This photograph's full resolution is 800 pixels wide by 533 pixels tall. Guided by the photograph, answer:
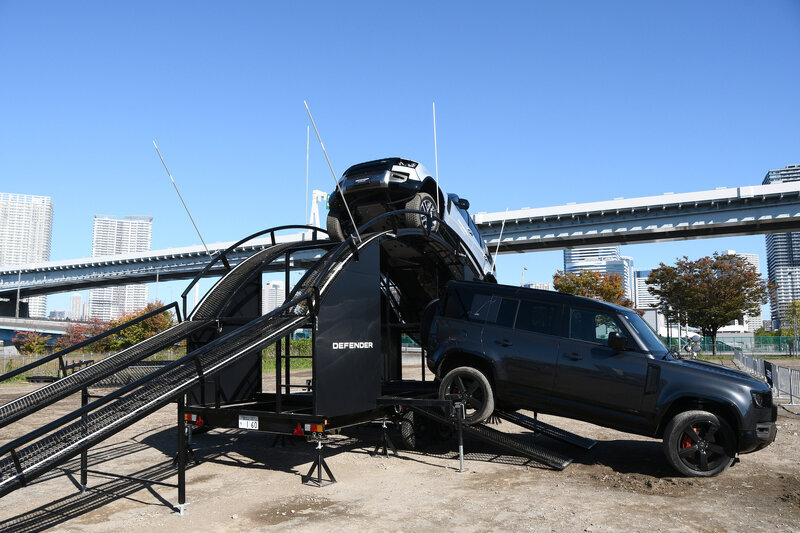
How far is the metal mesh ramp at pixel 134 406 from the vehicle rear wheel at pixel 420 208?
3.31 m

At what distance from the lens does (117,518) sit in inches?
254

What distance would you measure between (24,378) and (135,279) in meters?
52.2

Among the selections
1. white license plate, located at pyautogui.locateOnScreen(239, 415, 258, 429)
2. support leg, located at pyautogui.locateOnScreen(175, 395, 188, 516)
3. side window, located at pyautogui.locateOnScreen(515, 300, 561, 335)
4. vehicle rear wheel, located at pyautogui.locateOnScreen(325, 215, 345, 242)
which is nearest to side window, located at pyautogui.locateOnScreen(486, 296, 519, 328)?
side window, located at pyautogui.locateOnScreen(515, 300, 561, 335)

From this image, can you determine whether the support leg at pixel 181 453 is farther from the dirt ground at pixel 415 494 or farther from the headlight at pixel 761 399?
the headlight at pixel 761 399

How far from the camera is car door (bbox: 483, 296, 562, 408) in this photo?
8875 mm

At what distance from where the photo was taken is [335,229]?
10.9 meters

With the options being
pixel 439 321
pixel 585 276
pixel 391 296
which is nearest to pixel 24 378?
pixel 391 296

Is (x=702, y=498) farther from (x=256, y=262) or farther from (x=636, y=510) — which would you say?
(x=256, y=262)

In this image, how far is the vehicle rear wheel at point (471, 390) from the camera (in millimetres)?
9039

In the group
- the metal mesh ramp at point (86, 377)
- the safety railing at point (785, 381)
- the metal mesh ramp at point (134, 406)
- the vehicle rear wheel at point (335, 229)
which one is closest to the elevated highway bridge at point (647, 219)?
the safety railing at point (785, 381)

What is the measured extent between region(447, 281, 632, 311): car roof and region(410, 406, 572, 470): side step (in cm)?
211

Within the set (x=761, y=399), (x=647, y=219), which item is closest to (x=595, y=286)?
(x=647, y=219)

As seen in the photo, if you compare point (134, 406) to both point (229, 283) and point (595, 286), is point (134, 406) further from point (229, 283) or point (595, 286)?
point (595, 286)

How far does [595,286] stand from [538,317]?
4003 cm
